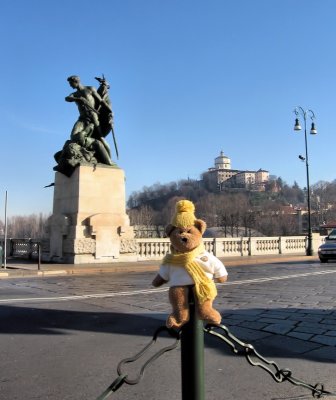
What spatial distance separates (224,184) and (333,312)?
15865 centimetres

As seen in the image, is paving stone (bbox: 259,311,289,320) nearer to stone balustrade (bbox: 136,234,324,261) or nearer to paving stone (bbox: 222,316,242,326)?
paving stone (bbox: 222,316,242,326)

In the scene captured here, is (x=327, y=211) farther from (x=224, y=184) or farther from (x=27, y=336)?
(x=27, y=336)

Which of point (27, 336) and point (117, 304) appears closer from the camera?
point (27, 336)

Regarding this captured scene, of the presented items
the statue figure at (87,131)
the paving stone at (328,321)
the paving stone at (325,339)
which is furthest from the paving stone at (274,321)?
the statue figure at (87,131)

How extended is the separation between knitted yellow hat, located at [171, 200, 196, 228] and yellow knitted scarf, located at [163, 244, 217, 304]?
188mm

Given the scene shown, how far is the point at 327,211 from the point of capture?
407 ft

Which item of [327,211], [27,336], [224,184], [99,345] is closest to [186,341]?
[99,345]

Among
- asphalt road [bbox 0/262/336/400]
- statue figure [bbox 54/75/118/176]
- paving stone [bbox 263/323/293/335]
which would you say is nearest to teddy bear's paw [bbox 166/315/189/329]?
asphalt road [bbox 0/262/336/400]

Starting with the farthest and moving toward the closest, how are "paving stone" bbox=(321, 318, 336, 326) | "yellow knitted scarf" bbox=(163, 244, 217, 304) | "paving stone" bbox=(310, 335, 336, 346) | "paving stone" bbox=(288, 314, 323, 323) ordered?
"paving stone" bbox=(288, 314, 323, 323)
"paving stone" bbox=(321, 318, 336, 326)
"paving stone" bbox=(310, 335, 336, 346)
"yellow knitted scarf" bbox=(163, 244, 217, 304)

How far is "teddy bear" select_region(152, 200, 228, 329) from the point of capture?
2.88 meters

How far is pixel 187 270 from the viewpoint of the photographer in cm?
298

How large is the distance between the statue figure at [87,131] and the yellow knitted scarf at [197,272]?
18807 millimetres

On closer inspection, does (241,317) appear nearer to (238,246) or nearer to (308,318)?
(308,318)

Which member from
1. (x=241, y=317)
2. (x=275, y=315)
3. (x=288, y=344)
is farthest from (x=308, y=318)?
(x=288, y=344)
